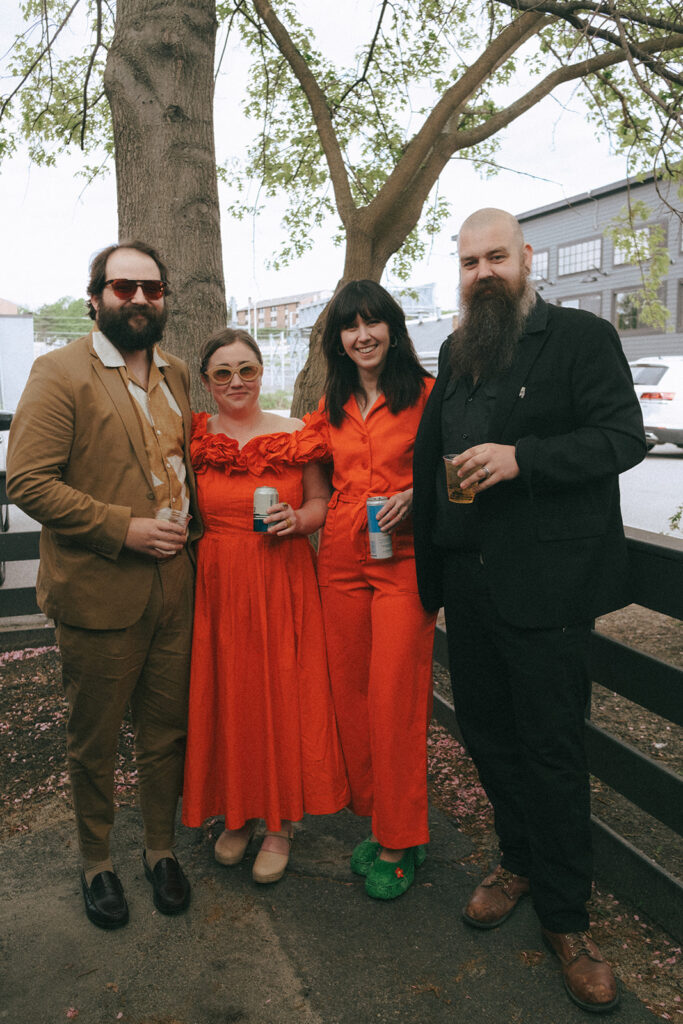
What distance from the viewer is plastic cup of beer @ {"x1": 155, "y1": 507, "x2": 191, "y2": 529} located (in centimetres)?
273

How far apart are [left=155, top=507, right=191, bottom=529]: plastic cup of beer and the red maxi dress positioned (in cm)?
27

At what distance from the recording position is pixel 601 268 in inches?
1161

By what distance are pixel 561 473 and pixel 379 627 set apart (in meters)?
0.96

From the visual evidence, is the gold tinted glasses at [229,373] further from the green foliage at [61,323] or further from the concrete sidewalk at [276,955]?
the concrete sidewalk at [276,955]

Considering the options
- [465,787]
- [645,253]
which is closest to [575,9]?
[645,253]

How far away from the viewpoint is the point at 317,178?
9.53 m

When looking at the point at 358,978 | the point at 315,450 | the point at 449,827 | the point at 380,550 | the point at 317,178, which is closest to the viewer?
the point at 358,978

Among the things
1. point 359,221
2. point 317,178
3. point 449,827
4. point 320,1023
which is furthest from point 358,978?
point 317,178

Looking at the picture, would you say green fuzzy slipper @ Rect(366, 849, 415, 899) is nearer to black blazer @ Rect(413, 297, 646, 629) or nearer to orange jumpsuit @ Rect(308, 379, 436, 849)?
orange jumpsuit @ Rect(308, 379, 436, 849)

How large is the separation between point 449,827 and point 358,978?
108 centimetres

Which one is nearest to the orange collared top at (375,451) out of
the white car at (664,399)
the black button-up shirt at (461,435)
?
the black button-up shirt at (461,435)

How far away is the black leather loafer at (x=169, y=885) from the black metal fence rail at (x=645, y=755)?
4.91ft

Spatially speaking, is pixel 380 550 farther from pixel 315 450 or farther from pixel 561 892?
pixel 561 892

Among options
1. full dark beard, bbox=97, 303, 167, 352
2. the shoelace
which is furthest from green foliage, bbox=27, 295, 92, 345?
the shoelace
